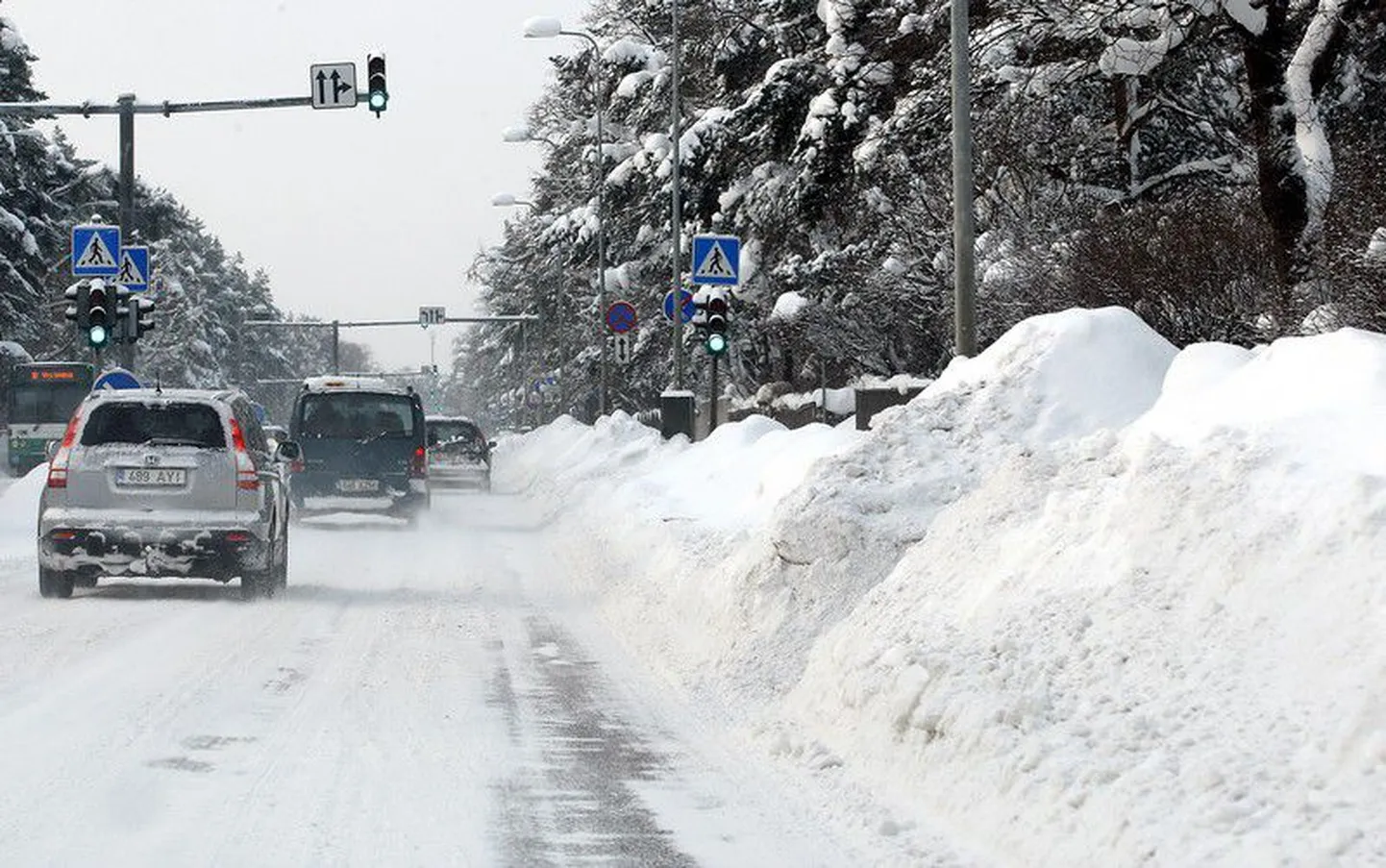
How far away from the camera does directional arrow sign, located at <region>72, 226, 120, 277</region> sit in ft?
88.0

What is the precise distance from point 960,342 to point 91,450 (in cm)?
714

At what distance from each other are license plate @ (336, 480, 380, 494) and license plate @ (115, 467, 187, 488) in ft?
37.9

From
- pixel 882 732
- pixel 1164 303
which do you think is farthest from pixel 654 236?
pixel 882 732

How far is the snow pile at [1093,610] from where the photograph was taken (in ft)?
20.4

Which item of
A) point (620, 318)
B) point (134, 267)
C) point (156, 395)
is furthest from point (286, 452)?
point (620, 318)

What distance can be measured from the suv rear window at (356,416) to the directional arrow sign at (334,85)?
4.94 metres

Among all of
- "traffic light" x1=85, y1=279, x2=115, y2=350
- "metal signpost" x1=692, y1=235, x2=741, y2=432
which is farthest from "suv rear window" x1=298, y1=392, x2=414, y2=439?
"metal signpost" x1=692, y1=235, x2=741, y2=432

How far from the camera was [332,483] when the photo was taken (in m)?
28.5

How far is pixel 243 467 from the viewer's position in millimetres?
17203

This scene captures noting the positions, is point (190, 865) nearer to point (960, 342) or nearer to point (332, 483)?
point (960, 342)

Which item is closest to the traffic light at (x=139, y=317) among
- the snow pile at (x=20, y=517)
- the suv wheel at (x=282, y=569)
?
the snow pile at (x=20, y=517)

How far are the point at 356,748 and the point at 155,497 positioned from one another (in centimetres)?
847

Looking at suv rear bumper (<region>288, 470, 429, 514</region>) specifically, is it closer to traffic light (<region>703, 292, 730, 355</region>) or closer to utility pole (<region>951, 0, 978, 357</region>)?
traffic light (<region>703, 292, 730, 355</region>)

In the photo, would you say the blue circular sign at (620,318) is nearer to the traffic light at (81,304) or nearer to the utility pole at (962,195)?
the traffic light at (81,304)
